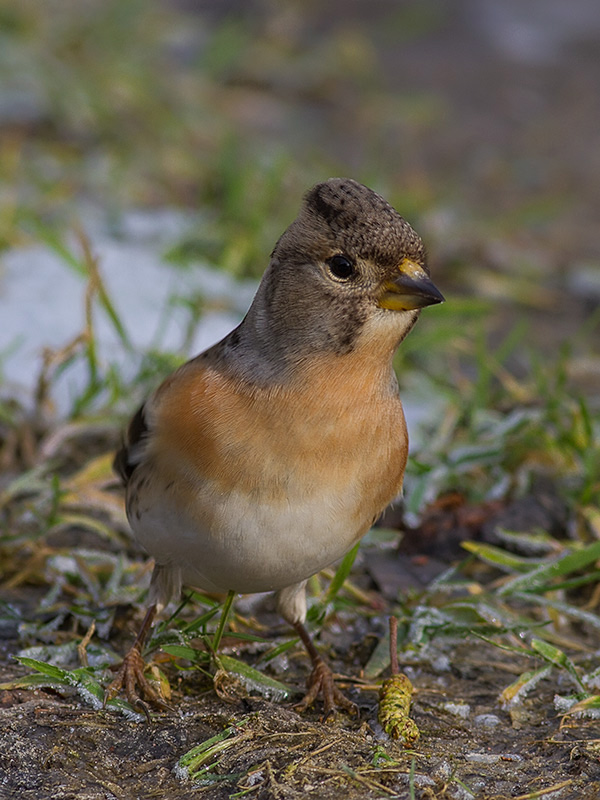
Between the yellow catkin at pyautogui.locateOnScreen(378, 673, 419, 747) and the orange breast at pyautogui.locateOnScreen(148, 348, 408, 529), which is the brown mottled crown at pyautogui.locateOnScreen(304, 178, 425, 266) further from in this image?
the yellow catkin at pyautogui.locateOnScreen(378, 673, 419, 747)

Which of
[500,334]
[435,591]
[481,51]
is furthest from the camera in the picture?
[481,51]

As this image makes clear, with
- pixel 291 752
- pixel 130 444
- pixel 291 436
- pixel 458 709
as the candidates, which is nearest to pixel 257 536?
pixel 291 436

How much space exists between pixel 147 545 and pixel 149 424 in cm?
34

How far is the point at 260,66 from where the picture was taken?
851 cm

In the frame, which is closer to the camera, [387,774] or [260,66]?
[387,774]

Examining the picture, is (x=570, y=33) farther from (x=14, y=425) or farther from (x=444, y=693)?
(x=444, y=693)

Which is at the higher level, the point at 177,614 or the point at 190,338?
the point at 190,338

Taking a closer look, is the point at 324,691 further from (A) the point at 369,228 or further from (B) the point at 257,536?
(A) the point at 369,228

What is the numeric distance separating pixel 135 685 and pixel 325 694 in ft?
1.69

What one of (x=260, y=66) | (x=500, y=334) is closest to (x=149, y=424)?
(x=500, y=334)

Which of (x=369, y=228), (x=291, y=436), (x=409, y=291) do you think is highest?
(x=369, y=228)

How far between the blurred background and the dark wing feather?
3.52 feet

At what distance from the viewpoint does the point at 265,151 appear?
6938mm

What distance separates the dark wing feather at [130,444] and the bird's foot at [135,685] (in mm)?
531
